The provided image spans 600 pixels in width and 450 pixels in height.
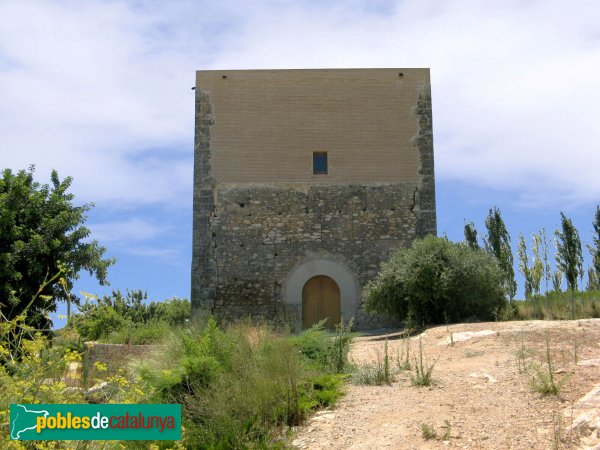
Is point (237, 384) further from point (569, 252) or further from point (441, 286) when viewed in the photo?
point (569, 252)

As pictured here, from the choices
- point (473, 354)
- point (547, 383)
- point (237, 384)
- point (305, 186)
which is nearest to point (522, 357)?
point (473, 354)

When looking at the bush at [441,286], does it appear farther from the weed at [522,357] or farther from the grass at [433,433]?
the grass at [433,433]

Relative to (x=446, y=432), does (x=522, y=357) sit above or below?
above

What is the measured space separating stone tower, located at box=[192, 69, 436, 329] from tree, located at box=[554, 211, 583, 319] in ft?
17.5

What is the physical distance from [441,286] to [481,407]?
7.65 metres

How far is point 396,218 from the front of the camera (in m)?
19.1

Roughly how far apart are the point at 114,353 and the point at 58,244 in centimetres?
486

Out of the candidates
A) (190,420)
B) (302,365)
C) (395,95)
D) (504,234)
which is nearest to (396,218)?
(395,95)

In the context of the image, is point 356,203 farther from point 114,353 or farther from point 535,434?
point 535,434

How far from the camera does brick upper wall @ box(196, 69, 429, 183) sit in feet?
63.4

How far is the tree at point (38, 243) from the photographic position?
1570 cm

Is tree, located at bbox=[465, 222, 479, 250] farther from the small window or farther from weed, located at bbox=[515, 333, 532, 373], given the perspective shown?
weed, located at bbox=[515, 333, 532, 373]

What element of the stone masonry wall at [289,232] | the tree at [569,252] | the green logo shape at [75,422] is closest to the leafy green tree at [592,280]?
the tree at [569,252]

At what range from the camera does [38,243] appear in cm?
1608
